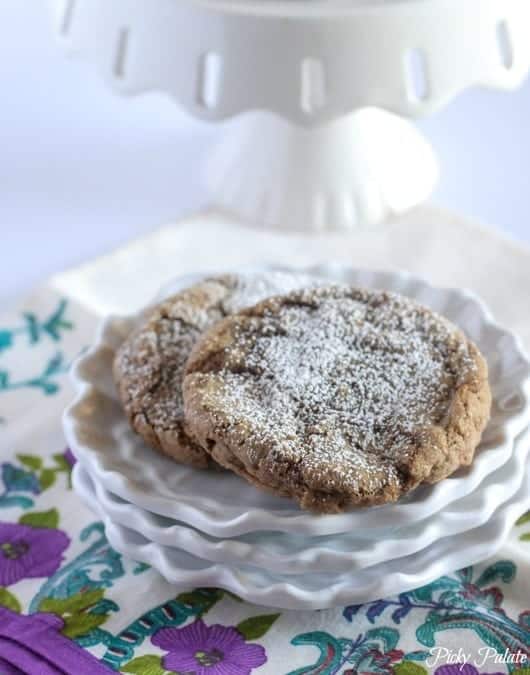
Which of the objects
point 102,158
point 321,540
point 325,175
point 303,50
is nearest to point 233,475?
point 321,540

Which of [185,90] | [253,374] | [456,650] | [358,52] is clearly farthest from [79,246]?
[456,650]

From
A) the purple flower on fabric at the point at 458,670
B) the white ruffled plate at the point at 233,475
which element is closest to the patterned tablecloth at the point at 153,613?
the purple flower on fabric at the point at 458,670

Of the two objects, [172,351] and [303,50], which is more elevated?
[303,50]

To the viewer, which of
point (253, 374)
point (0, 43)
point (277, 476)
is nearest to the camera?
point (277, 476)

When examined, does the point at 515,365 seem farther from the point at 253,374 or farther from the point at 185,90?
the point at 185,90

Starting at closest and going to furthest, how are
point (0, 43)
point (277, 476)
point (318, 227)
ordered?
point (277, 476) < point (318, 227) < point (0, 43)

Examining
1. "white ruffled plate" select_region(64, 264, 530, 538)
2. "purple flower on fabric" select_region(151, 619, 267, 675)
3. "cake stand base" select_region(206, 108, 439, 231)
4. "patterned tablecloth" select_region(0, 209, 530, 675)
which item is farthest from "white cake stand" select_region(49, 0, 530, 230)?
"purple flower on fabric" select_region(151, 619, 267, 675)

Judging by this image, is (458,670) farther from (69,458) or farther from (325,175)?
(325,175)

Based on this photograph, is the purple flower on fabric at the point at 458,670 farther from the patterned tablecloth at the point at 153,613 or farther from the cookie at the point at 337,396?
the cookie at the point at 337,396

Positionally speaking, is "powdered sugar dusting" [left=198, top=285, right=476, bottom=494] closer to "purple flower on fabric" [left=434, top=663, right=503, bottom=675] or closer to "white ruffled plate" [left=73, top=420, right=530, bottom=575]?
"white ruffled plate" [left=73, top=420, right=530, bottom=575]
